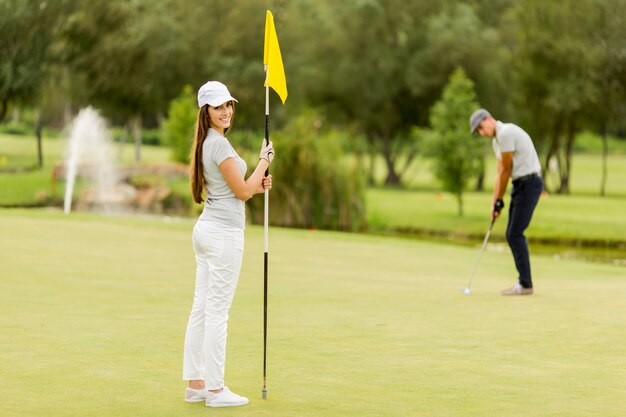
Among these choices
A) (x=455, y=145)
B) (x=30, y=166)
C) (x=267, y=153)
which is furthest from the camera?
(x=30, y=166)

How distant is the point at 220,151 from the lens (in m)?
7.34

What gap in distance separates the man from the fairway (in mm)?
579

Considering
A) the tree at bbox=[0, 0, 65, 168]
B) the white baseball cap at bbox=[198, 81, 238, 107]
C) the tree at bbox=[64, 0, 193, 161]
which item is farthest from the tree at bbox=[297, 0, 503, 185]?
the white baseball cap at bbox=[198, 81, 238, 107]

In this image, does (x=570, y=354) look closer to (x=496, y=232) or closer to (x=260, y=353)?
(x=260, y=353)

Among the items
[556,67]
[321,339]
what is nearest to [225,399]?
[321,339]

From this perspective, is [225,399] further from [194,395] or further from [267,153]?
[267,153]

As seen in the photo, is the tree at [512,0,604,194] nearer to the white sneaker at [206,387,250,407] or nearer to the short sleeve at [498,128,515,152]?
the short sleeve at [498,128,515,152]

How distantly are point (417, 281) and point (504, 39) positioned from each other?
152 feet

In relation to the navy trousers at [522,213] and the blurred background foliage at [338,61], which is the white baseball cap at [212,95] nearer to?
the navy trousers at [522,213]

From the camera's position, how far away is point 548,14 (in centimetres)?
4641

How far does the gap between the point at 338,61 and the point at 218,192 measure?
48424 mm

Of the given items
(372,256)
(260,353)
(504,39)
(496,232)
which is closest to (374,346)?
(260,353)

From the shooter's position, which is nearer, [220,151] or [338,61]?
[220,151]

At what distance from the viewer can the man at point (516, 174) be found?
1317 cm
